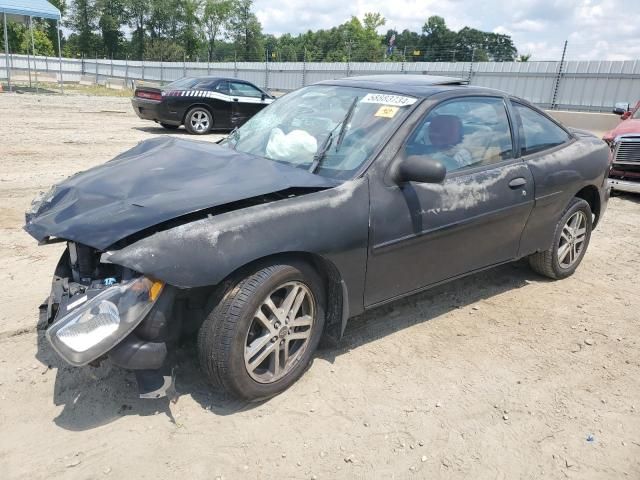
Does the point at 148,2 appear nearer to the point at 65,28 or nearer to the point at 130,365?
the point at 65,28

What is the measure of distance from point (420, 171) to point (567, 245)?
2337 millimetres

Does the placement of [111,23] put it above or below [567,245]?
above

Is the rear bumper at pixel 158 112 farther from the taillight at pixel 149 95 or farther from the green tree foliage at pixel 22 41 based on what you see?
the green tree foliage at pixel 22 41

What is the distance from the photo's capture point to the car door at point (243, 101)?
13648 mm

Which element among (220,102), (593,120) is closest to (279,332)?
(220,102)

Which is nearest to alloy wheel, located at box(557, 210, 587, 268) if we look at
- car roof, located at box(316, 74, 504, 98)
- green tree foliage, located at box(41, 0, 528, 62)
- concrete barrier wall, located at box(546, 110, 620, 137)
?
car roof, located at box(316, 74, 504, 98)

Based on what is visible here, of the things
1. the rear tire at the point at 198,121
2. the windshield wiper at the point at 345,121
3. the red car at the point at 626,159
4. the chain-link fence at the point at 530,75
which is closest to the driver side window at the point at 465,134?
the windshield wiper at the point at 345,121

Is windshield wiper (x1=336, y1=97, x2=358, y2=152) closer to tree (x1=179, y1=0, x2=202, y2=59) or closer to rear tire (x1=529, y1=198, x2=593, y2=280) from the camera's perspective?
rear tire (x1=529, y1=198, x2=593, y2=280)

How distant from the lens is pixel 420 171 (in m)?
3.11

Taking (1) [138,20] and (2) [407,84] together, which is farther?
(1) [138,20]

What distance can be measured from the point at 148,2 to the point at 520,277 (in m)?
92.2

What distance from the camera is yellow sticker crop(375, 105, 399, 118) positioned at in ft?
11.3

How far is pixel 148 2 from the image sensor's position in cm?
8406

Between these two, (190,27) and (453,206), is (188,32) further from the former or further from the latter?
(453,206)
